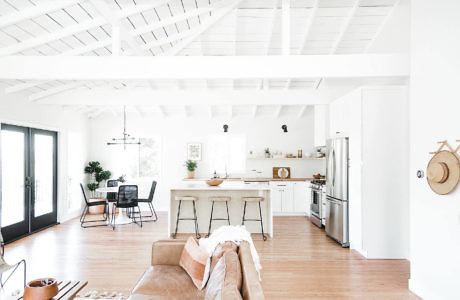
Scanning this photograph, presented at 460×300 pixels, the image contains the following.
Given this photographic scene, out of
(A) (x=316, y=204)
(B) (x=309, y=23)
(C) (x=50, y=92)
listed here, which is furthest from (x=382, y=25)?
(C) (x=50, y=92)

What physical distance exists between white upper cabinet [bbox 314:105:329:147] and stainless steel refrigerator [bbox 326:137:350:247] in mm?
1190

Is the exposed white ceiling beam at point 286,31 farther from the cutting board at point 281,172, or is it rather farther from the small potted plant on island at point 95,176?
the small potted plant on island at point 95,176

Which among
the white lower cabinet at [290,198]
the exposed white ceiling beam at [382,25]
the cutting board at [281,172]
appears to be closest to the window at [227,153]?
the cutting board at [281,172]

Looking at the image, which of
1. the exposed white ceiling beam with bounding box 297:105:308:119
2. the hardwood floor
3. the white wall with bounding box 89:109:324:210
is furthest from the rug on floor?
the exposed white ceiling beam with bounding box 297:105:308:119

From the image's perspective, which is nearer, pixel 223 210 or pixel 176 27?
pixel 176 27

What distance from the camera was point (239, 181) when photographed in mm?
8125

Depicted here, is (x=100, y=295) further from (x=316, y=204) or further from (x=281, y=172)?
(x=281, y=172)

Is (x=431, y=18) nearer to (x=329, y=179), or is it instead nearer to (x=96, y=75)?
(x=329, y=179)

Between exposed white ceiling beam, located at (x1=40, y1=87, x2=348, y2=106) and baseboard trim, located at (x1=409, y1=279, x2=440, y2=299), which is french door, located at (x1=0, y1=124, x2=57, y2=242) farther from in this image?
baseboard trim, located at (x1=409, y1=279, x2=440, y2=299)

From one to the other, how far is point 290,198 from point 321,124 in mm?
2010

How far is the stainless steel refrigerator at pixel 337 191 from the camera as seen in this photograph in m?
5.14

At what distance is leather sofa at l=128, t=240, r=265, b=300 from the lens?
2.41m

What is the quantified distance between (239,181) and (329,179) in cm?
290

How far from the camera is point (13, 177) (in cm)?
559
